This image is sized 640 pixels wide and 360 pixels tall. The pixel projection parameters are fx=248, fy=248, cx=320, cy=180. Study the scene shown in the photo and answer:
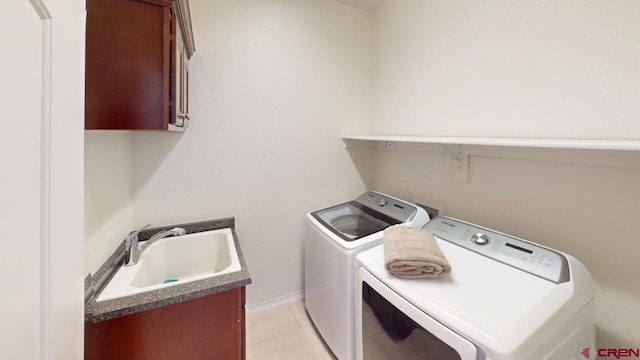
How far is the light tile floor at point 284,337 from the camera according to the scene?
1675mm

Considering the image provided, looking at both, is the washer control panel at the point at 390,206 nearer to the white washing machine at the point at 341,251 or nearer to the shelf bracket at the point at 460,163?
the white washing machine at the point at 341,251

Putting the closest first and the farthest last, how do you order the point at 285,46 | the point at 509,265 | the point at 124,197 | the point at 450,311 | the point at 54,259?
the point at 54,259, the point at 450,311, the point at 509,265, the point at 124,197, the point at 285,46

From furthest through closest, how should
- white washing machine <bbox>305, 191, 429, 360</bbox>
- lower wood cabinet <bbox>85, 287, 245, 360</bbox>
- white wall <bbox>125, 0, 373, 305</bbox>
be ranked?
1. white wall <bbox>125, 0, 373, 305</bbox>
2. white washing machine <bbox>305, 191, 429, 360</bbox>
3. lower wood cabinet <bbox>85, 287, 245, 360</bbox>

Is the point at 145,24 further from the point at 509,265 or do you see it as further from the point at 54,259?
the point at 509,265

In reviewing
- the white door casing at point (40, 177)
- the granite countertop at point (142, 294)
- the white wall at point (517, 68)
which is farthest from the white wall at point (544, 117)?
the white door casing at point (40, 177)

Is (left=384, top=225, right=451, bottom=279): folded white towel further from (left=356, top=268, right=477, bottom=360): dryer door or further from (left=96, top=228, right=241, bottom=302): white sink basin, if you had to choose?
(left=96, top=228, right=241, bottom=302): white sink basin

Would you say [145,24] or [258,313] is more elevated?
[145,24]

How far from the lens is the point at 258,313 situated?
6.85ft

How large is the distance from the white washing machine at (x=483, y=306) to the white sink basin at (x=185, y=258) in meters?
0.77

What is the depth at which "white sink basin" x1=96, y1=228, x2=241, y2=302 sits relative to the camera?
145cm

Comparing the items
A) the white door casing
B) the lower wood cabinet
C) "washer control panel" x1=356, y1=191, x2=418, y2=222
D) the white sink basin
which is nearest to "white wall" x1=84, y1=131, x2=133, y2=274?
the white sink basin

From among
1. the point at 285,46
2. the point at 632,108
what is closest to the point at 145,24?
the point at 285,46

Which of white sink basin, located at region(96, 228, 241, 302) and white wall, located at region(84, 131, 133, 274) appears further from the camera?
white sink basin, located at region(96, 228, 241, 302)

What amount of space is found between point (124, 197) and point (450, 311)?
→ 1811 millimetres
